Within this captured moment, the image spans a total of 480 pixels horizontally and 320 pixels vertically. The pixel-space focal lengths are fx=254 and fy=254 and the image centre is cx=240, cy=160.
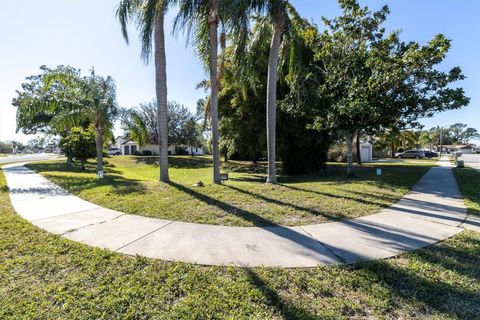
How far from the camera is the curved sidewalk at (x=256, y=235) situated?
11.8ft

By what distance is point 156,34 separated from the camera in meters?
8.60

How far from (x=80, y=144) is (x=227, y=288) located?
19.8 m

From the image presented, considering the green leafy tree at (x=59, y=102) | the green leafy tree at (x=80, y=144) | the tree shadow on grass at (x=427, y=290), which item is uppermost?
the green leafy tree at (x=59, y=102)

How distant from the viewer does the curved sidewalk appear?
A: 11.8 ft

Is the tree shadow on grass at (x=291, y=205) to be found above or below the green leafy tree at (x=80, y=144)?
below

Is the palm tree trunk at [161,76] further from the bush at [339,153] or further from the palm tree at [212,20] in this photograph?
the bush at [339,153]

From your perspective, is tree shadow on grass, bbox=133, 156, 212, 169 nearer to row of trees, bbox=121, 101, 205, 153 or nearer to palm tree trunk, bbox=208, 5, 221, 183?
row of trees, bbox=121, 101, 205, 153

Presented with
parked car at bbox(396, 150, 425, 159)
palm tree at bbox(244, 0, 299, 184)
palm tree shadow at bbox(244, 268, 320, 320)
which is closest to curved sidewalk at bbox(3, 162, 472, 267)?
palm tree shadow at bbox(244, 268, 320, 320)

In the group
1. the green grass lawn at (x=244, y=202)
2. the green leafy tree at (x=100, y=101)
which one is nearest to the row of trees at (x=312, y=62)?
the green grass lawn at (x=244, y=202)

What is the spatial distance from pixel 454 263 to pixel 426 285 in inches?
35.2

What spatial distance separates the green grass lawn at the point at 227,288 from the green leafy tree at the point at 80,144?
17.2 metres

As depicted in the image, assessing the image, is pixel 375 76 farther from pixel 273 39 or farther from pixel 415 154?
pixel 415 154

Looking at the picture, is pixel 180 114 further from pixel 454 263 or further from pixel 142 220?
pixel 454 263

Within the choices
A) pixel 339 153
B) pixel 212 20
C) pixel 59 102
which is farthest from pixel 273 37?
pixel 339 153
